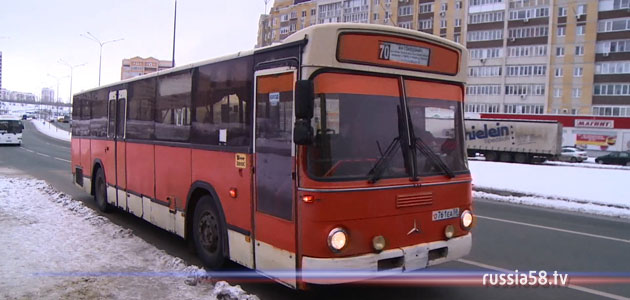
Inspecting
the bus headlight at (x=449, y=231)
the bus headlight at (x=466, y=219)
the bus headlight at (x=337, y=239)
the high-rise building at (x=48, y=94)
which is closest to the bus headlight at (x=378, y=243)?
the bus headlight at (x=337, y=239)

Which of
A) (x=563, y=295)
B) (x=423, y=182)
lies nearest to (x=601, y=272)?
(x=563, y=295)

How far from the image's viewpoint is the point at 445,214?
5383mm

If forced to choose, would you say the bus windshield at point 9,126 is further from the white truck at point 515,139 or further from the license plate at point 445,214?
the license plate at point 445,214

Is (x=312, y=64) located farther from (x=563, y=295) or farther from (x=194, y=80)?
(x=563, y=295)

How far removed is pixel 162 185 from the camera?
7676mm

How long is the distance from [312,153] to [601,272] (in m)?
4.75

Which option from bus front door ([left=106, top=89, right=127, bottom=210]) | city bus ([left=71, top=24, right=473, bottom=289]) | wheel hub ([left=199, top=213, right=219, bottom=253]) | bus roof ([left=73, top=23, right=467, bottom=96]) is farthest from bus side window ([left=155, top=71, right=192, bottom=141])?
bus front door ([left=106, top=89, right=127, bottom=210])

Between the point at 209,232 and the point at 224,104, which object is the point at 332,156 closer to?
the point at 224,104

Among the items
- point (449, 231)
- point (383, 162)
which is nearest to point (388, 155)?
point (383, 162)

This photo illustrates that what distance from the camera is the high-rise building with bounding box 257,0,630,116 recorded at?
208 feet

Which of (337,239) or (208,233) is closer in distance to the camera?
(337,239)

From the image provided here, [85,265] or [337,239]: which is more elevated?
[337,239]

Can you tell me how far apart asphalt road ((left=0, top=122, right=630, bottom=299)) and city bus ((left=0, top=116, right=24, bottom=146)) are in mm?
32364

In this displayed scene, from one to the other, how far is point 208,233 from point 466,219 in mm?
3286
